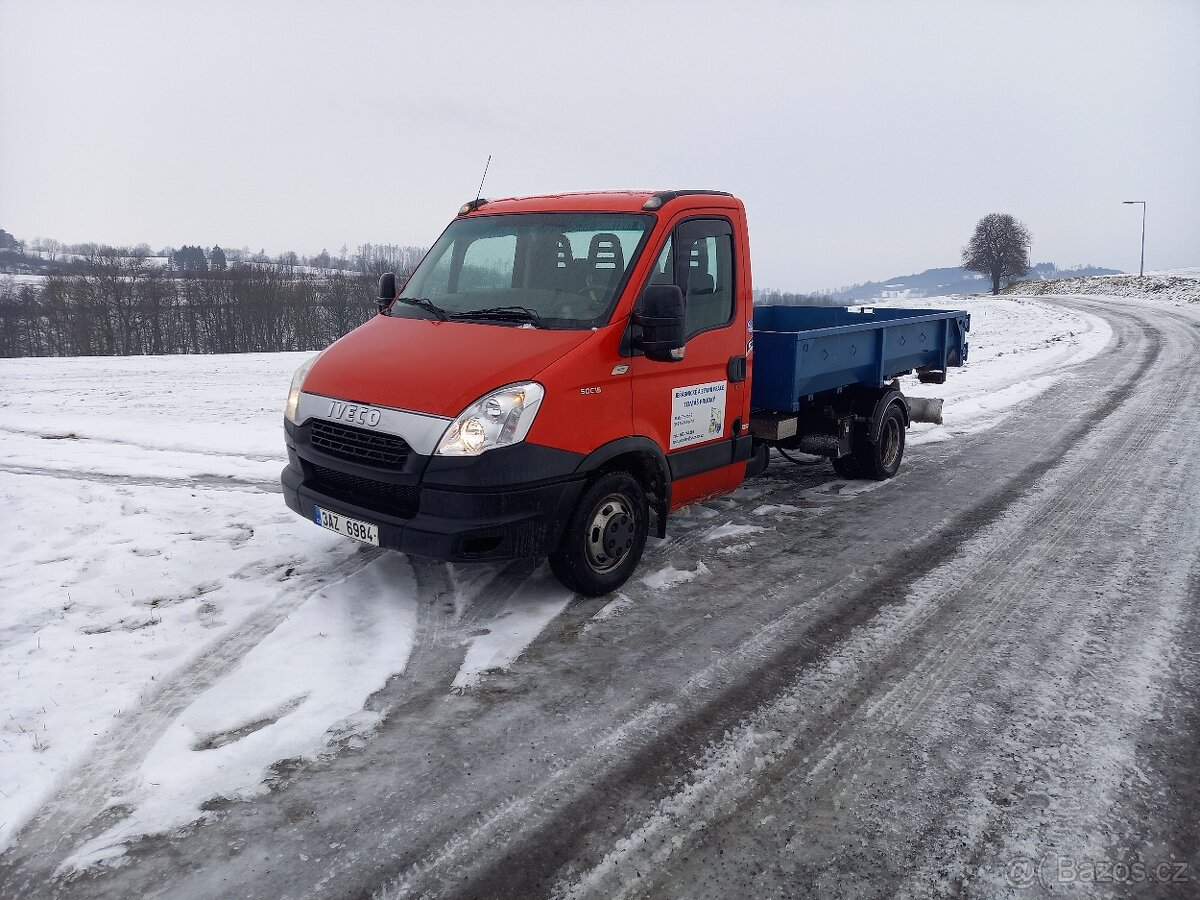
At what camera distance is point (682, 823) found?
2.91 metres

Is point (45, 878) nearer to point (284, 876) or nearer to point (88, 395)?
point (284, 876)

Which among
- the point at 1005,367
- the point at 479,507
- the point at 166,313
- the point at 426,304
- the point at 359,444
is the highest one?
the point at 166,313


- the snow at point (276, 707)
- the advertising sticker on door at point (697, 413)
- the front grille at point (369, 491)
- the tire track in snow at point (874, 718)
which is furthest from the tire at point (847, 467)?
the front grille at point (369, 491)

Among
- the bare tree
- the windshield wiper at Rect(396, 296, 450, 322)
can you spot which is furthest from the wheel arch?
the bare tree

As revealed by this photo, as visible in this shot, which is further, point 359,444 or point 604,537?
point 604,537

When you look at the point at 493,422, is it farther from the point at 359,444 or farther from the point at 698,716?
the point at 698,716

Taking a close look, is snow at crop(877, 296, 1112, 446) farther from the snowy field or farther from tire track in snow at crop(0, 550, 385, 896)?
tire track in snow at crop(0, 550, 385, 896)

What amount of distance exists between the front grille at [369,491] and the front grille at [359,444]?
111mm

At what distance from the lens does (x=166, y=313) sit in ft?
203

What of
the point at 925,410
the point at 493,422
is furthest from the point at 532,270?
the point at 925,410

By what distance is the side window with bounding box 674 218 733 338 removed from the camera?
513 centimetres

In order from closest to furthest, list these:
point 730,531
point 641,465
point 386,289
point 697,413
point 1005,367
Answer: point 641,465 → point 697,413 → point 386,289 → point 730,531 → point 1005,367

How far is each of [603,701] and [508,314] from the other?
2.36 m

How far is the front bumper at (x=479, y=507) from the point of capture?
165 inches
